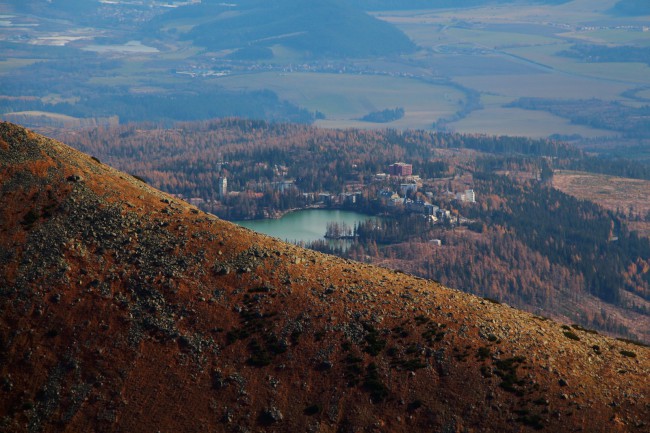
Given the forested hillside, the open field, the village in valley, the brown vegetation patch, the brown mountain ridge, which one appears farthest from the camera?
the brown vegetation patch

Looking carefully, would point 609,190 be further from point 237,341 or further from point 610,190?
point 237,341

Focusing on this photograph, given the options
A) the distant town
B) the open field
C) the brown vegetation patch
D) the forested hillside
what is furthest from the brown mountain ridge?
the brown vegetation patch

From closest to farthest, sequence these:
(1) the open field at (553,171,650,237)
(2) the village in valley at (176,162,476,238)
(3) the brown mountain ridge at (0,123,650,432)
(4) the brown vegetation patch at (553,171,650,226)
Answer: (3) the brown mountain ridge at (0,123,650,432)
(2) the village in valley at (176,162,476,238)
(1) the open field at (553,171,650,237)
(4) the brown vegetation patch at (553,171,650,226)

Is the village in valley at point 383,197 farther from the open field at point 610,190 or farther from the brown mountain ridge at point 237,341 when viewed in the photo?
the brown mountain ridge at point 237,341

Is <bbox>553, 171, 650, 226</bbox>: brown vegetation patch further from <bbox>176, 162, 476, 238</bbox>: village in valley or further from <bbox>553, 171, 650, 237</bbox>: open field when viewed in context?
<bbox>176, 162, 476, 238</bbox>: village in valley

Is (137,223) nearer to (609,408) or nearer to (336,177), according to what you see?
(609,408)

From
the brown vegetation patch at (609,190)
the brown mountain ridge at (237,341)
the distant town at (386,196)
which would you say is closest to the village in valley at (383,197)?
the distant town at (386,196)

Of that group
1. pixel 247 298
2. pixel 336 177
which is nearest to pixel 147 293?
pixel 247 298
